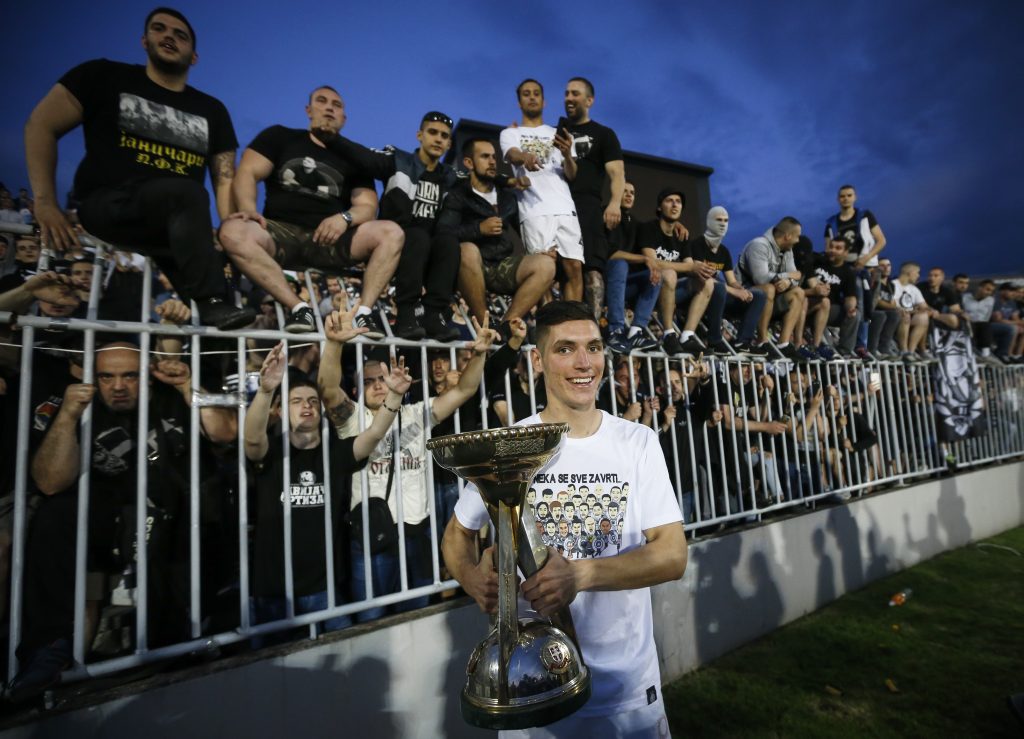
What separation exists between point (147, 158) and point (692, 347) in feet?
15.1

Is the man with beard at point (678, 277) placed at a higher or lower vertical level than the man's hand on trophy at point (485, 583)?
higher

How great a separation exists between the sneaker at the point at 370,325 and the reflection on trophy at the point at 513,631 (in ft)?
6.74

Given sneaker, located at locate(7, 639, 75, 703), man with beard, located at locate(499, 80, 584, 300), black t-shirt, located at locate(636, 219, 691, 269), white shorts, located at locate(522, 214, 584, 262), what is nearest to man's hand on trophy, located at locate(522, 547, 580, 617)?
sneaker, located at locate(7, 639, 75, 703)

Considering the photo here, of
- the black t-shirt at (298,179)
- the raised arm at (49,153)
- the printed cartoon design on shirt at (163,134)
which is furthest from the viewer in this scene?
the black t-shirt at (298,179)

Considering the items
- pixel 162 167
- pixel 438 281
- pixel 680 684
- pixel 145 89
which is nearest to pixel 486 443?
pixel 438 281

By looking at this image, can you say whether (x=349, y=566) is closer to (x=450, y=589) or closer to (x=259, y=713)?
(x=450, y=589)

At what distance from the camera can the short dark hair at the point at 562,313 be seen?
7.13 ft

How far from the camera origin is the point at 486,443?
4.18 ft

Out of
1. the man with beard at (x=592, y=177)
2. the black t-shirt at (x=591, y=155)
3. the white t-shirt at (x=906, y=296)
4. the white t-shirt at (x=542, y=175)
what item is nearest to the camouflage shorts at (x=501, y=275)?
the white t-shirt at (x=542, y=175)

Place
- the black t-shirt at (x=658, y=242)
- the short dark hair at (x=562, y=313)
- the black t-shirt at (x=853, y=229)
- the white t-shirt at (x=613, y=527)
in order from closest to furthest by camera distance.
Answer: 1. the white t-shirt at (x=613, y=527)
2. the short dark hair at (x=562, y=313)
3. the black t-shirt at (x=658, y=242)
4. the black t-shirt at (x=853, y=229)

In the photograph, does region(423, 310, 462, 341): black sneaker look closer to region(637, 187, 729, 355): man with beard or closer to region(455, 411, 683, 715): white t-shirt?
region(455, 411, 683, 715): white t-shirt

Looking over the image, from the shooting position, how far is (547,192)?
513 cm

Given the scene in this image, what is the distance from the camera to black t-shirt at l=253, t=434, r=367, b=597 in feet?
9.72

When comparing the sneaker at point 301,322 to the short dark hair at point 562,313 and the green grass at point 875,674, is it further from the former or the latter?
the green grass at point 875,674
